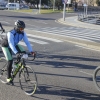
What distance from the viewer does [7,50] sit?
7.53 meters

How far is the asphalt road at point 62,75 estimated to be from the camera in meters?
7.24

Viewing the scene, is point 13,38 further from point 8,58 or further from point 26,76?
point 26,76

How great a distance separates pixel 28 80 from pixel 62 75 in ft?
8.56

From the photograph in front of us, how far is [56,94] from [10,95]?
1.23 meters

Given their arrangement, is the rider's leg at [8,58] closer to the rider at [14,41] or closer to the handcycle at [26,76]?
the rider at [14,41]

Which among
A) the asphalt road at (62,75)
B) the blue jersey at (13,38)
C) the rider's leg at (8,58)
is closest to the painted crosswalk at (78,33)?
the asphalt road at (62,75)

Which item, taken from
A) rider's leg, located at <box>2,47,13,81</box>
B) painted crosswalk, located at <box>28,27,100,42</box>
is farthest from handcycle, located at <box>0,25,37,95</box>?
painted crosswalk, located at <box>28,27,100,42</box>

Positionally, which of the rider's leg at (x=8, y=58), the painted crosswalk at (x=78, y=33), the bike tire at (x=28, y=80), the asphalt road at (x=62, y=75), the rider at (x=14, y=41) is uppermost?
the rider at (x=14, y=41)

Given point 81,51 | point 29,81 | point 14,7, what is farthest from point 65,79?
point 14,7

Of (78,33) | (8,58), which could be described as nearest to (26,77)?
(8,58)

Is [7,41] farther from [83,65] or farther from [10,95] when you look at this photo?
[83,65]

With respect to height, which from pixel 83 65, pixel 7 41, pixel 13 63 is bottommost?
pixel 83 65

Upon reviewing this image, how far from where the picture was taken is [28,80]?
278 inches

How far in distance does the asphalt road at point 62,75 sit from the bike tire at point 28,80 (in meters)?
0.17
